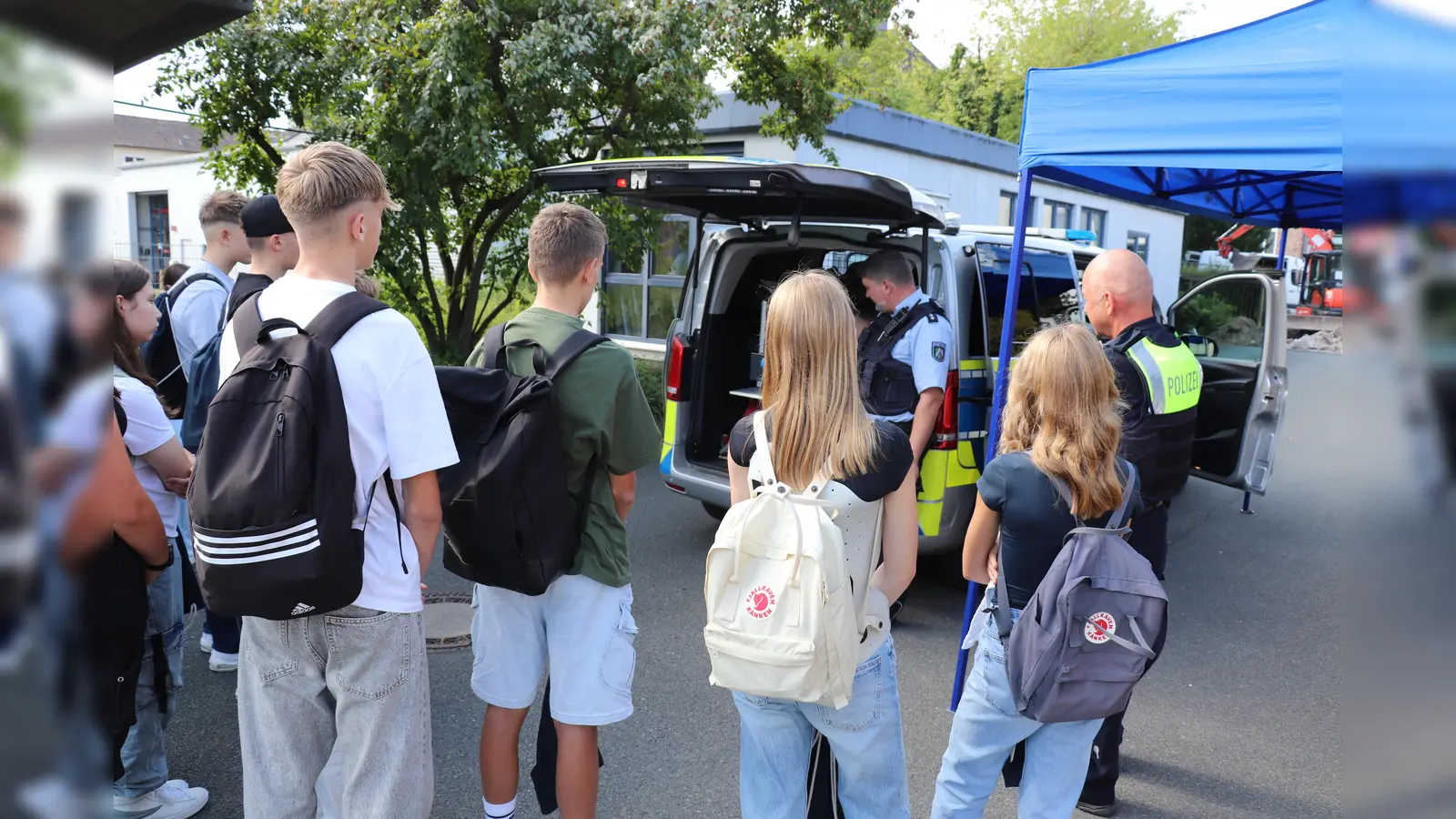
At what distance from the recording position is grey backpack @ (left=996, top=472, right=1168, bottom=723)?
232 cm

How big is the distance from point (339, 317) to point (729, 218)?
360 cm

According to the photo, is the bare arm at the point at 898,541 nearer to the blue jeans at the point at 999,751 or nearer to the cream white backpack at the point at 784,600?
the cream white backpack at the point at 784,600

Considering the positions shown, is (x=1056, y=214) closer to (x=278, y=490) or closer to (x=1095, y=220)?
(x=1095, y=220)

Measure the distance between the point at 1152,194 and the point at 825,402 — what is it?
504 centimetres

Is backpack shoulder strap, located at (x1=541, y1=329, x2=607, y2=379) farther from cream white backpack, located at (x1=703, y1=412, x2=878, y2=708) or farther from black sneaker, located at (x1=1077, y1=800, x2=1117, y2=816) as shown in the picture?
black sneaker, located at (x1=1077, y1=800, x2=1117, y2=816)

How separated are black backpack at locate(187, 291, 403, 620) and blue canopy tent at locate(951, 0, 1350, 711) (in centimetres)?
250

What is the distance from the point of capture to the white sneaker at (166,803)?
291cm

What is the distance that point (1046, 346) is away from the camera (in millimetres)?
2541

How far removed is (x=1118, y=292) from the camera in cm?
340

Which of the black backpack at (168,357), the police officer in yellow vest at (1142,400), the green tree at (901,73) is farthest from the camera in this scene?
the green tree at (901,73)

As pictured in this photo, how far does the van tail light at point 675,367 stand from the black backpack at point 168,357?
2400 millimetres

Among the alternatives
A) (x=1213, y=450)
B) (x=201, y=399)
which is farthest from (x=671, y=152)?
(x=201, y=399)

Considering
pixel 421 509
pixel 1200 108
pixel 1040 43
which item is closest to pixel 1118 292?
pixel 1200 108

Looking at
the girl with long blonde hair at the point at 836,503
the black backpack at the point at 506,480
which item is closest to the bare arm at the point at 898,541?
the girl with long blonde hair at the point at 836,503
